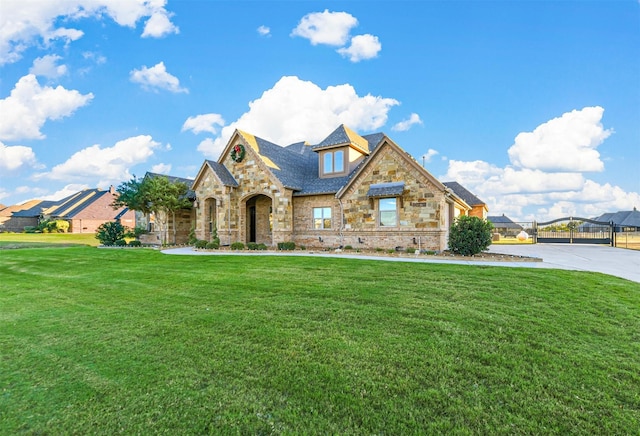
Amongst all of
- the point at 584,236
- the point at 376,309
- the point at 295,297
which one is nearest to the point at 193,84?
the point at 295,297

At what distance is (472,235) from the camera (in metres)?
14.0

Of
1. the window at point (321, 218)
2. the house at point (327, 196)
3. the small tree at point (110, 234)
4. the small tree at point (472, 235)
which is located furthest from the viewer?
the small tree at point (110, 234)

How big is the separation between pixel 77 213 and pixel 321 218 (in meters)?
56.4

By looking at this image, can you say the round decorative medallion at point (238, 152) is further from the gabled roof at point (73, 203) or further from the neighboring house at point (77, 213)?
the gabled roof at point (73, 203)

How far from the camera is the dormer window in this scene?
2017 cm

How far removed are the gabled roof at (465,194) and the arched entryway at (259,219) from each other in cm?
2121

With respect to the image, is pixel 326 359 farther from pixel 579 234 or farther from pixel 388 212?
pixel 579 234

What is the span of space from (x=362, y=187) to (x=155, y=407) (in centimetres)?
1552

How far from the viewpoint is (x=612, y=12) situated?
12.2 metres

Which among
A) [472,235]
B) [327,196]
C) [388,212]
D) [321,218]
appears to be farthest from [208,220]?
[472,235]

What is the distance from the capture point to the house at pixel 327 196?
53.4ft

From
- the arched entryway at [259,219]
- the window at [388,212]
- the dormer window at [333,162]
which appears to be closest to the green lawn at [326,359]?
the window at [388,212]

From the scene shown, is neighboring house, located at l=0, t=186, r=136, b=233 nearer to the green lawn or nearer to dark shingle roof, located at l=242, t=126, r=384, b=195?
dark shingle roof, located at l=242, t=126, r=384, b=195

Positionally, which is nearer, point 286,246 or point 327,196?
point 286,246
